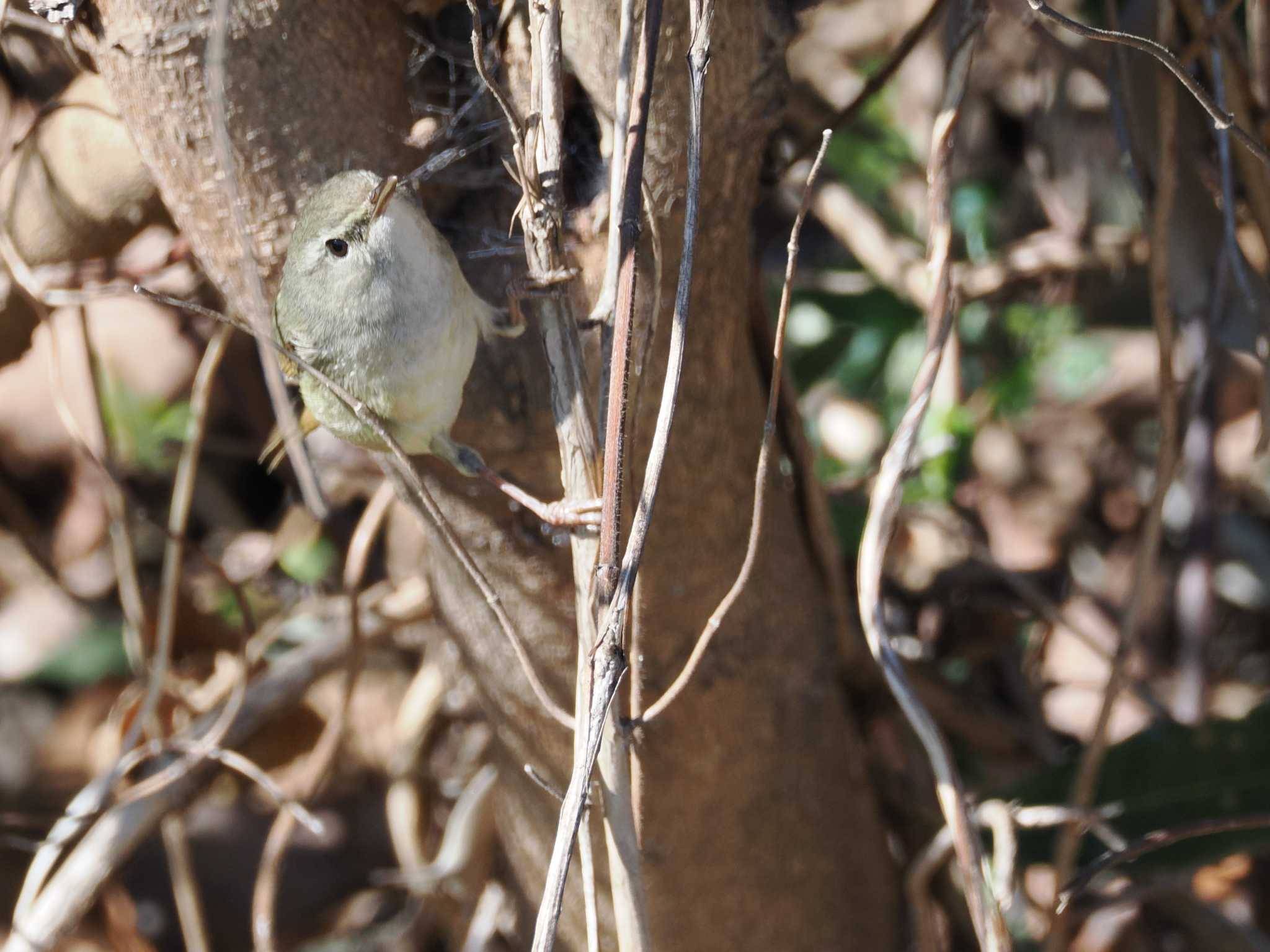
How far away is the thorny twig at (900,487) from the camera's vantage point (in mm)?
1141

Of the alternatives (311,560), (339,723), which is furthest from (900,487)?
(311,560)

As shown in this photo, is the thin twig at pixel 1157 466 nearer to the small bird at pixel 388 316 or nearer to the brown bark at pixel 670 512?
the brown bark at pixel 670 512

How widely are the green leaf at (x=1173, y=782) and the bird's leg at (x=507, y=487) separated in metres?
0.95

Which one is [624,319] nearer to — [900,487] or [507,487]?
[507,487]

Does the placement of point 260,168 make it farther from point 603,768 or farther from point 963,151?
point 963,151

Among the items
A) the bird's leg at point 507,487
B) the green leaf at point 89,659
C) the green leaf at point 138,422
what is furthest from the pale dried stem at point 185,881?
the bird's leg at point 507,487

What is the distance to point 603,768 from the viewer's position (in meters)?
1.02

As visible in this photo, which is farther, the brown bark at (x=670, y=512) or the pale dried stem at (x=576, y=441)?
the brown bark at (x=670, y=512)

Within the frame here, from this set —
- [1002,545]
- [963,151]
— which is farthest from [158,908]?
[963,151]

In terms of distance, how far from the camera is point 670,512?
48.8 inches

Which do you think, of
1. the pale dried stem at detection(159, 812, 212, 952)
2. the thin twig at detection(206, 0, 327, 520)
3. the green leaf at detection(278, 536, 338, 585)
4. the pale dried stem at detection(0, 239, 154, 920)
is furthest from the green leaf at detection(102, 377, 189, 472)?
the thin twig at detection(206, 0, 327, 520)

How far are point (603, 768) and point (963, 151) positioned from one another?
1.95 meters

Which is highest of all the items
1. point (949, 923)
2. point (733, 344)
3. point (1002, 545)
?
point (733, 344)

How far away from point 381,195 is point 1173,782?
53.1 inches
